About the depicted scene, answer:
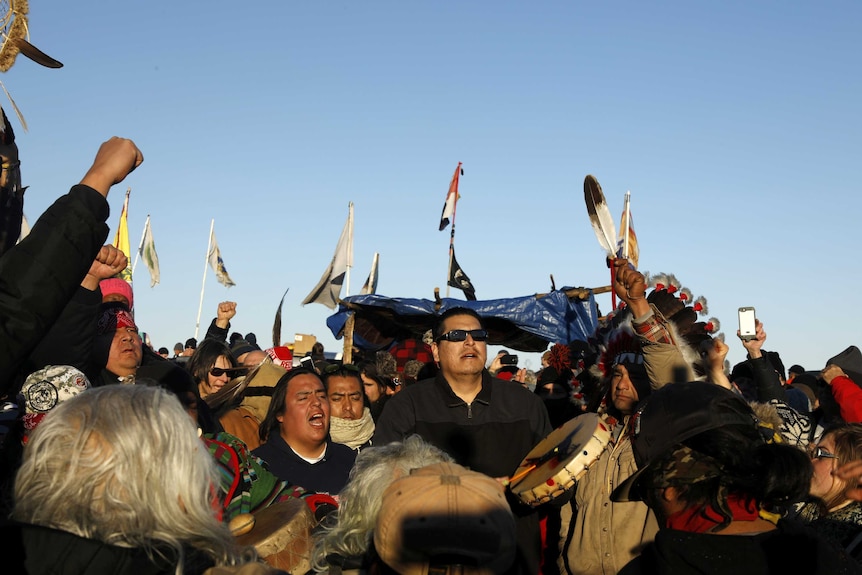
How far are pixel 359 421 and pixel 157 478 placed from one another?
14.1 feet

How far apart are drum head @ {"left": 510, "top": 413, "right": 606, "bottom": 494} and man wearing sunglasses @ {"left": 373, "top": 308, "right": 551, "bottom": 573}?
0.73m

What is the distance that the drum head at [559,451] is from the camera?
341cm

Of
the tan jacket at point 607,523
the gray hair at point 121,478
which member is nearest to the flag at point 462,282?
the tan jacket at point 607,523

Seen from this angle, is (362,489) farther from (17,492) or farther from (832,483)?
(832,483)

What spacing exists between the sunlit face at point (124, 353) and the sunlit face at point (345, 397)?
63.1 inches

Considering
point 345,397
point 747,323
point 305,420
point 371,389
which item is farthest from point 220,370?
point 747,323

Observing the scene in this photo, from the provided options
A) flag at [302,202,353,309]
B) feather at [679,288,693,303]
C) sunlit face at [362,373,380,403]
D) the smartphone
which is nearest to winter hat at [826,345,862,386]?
the smartphone

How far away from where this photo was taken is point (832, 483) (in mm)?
3781

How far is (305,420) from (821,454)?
2.83 meters

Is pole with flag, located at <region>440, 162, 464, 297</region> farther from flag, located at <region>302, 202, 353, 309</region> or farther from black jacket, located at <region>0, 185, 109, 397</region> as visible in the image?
black jacket, located at <region>0, 185, 109, 397</region>

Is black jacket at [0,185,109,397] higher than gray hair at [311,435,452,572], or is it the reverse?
black jacket at [0,185,109,397]

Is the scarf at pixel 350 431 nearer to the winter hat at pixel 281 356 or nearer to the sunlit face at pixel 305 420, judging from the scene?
the sunlit face at pixel 305 420

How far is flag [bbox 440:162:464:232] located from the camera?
18.0 m

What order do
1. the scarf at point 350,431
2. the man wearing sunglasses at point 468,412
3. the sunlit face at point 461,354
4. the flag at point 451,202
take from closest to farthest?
the man wearing sunglasses at point 468,412
the sunlit face at point 461,354
the scarf at point 350,431
the flag at point 451,202
